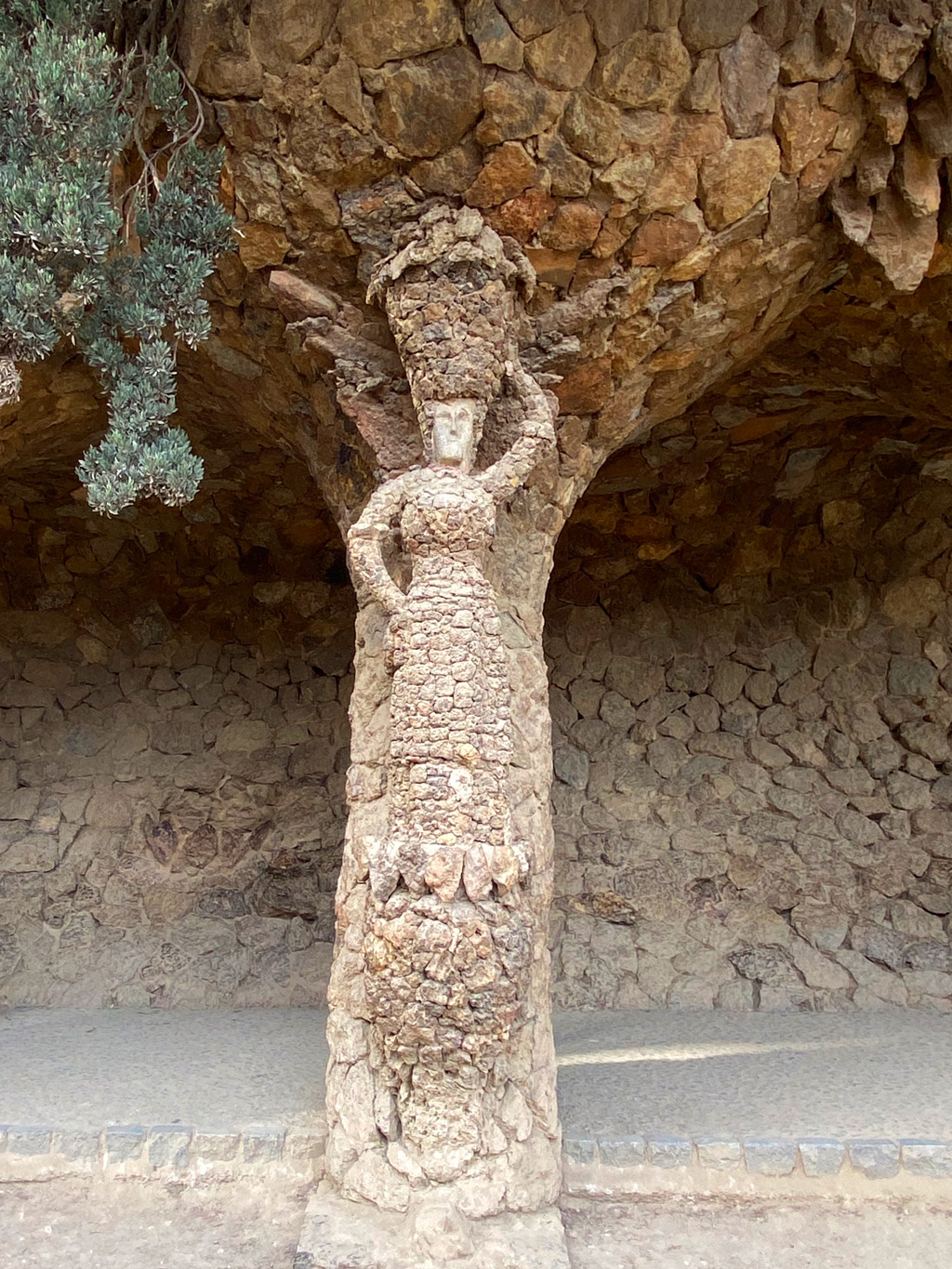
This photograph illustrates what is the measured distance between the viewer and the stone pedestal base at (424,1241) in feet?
7.97

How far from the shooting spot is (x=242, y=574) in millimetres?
5688

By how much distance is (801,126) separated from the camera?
301 cm

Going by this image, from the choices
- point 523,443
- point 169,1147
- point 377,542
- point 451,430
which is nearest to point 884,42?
point 523,443

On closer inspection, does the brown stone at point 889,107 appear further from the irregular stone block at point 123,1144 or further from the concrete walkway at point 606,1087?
the irregular stone block at point 123,1144

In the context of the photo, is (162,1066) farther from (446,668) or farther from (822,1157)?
(822,1157)

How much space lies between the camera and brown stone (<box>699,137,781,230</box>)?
9.89ft

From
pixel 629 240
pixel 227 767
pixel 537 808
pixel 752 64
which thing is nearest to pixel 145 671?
pixel 227 767

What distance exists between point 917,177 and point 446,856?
271cm

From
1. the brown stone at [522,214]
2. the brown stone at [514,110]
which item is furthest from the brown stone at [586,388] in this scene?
the brown stone at [514,110]

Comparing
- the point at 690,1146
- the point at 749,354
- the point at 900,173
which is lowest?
the point at 690,1146

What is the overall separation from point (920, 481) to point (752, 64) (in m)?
2.83

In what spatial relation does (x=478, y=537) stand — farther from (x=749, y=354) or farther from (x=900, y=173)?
(x=900, y=173)

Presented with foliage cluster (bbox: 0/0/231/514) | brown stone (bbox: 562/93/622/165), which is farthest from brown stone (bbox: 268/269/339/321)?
brown stone (bbox: 562/93/622/165)

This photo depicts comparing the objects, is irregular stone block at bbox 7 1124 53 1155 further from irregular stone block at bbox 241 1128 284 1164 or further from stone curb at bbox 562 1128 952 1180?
stone curb at bbox 562 1128 952 1180
